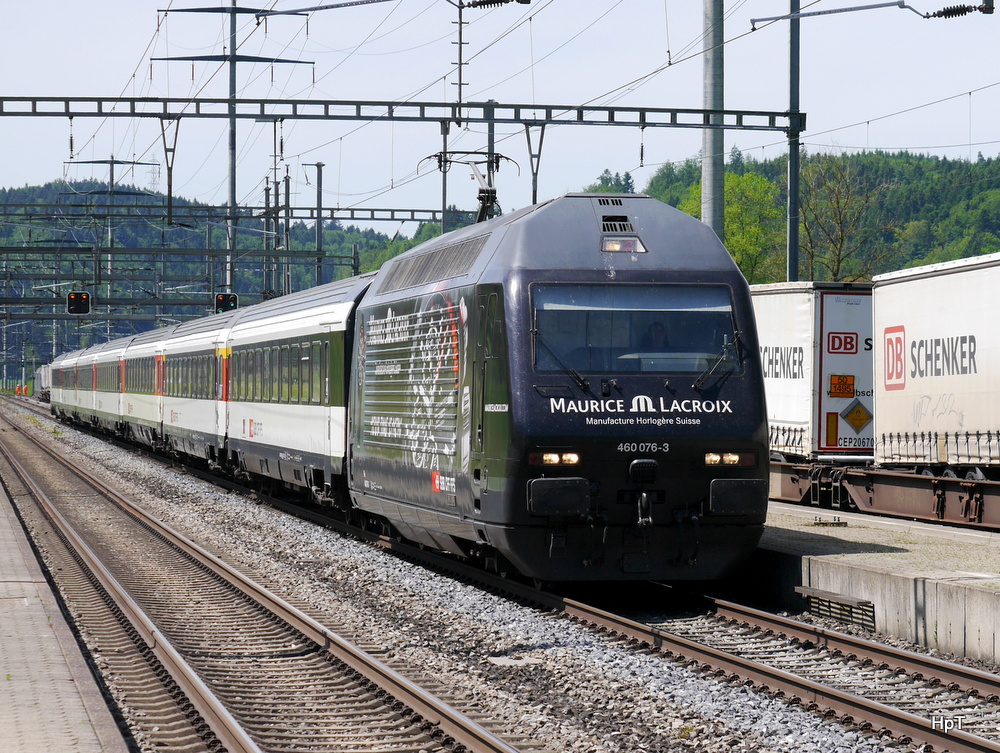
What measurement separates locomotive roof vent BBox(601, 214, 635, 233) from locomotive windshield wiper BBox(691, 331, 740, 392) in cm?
137

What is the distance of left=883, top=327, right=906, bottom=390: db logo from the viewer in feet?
63.0

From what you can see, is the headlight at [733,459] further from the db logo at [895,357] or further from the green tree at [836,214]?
the green tree at [836,214]

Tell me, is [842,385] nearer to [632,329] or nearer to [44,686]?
[632,329]

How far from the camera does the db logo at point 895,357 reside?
19.2 meters

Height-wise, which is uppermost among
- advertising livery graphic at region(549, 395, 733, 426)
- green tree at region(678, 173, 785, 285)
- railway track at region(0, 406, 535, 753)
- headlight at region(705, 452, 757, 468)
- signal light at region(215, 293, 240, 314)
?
green tree at region(678, 173, 785, 285)

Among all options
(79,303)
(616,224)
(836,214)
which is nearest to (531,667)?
(616,224)

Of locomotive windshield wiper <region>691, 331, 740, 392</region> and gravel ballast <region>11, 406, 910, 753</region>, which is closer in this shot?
gravel ballast <region>11, 406, 910, 753</region>

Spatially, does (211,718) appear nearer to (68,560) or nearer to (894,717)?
(894,717)

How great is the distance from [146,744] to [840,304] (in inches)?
650

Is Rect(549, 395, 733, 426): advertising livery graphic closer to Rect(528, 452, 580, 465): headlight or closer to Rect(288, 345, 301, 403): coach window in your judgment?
Rect(528, 452, 580, 465): headlight

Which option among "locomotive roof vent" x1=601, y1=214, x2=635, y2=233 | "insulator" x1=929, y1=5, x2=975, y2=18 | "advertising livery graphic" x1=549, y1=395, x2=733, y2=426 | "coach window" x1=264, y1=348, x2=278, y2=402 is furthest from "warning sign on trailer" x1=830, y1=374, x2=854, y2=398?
"advertising livery graphic" x1=549, y1=395, x2=733, y2=426

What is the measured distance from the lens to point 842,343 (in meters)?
21.8

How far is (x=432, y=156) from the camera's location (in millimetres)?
24719

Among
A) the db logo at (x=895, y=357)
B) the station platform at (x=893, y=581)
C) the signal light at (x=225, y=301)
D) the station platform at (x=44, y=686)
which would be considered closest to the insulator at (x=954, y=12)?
the db logo at (x=895, y=357)
